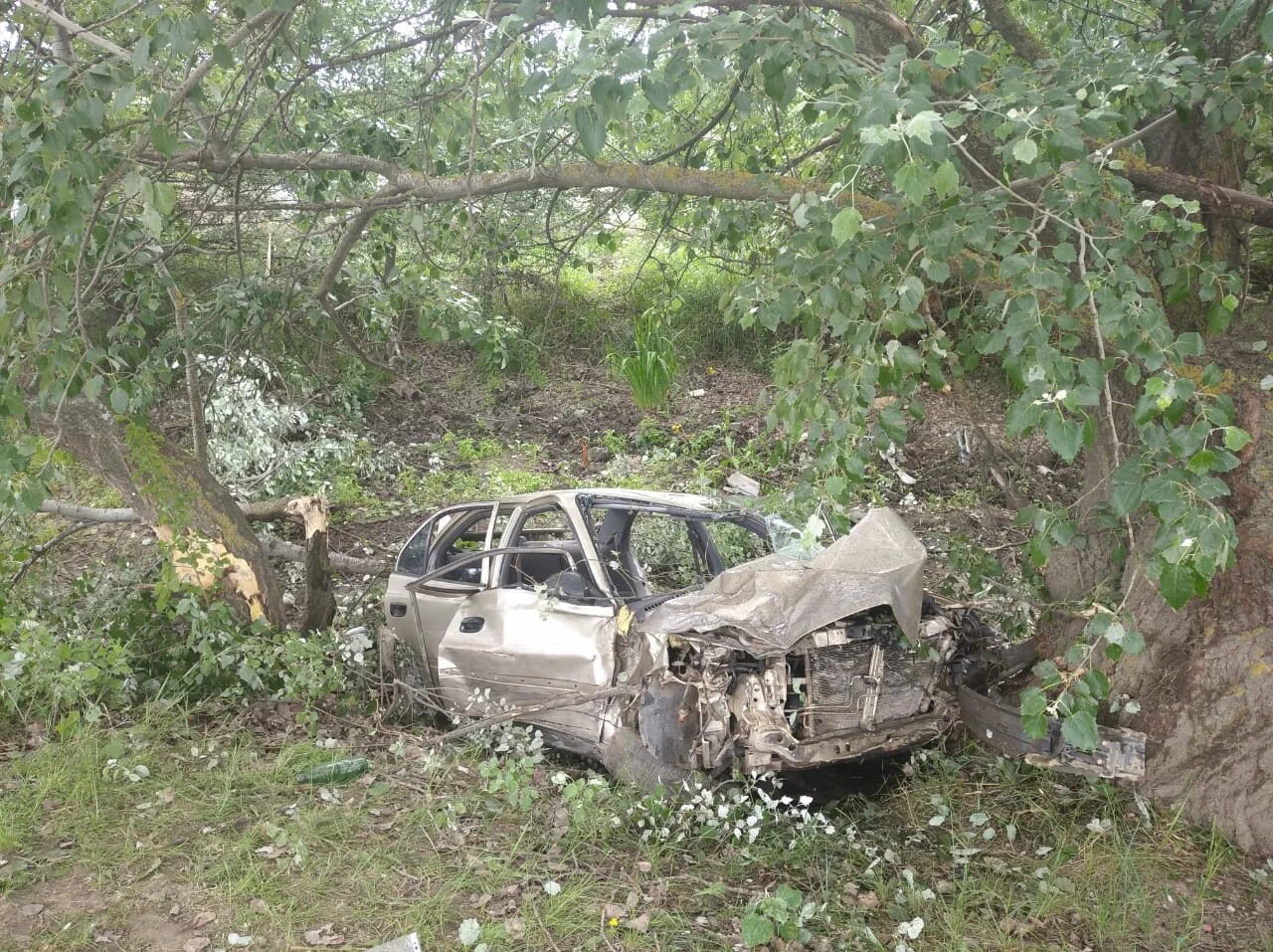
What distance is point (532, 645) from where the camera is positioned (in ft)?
16.1

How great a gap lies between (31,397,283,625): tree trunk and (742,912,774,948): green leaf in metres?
3.80

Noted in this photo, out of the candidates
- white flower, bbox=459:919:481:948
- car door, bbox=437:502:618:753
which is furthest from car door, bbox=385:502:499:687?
white flower, bbox=459:919:481:948

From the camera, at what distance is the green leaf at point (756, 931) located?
3289 millimetres

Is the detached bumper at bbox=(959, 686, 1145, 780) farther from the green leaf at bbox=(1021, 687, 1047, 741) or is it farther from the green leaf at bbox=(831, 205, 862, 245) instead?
the green leaf at bbox=(831, 205, 862, 245)

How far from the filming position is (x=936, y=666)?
4531mm

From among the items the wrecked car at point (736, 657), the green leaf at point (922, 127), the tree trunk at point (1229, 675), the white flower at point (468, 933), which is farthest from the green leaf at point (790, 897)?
the green leaf at point (922, 127)

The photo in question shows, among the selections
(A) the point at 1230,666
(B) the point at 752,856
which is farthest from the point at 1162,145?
(B) the point at 752,856

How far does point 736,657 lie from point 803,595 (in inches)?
15.7

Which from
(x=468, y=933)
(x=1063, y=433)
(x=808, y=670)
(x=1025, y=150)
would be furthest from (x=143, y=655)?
(x=1025, y=150)

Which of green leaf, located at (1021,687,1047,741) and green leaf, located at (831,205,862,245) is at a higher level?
green leaf, located at (831,205,862,245)

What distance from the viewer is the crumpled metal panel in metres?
4.18

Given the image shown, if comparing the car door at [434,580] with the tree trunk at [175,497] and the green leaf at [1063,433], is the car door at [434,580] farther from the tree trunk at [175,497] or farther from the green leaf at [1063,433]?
the green leaf at [1063,433]

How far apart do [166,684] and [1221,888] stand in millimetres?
5012

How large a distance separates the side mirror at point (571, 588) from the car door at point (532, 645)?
1 cm
